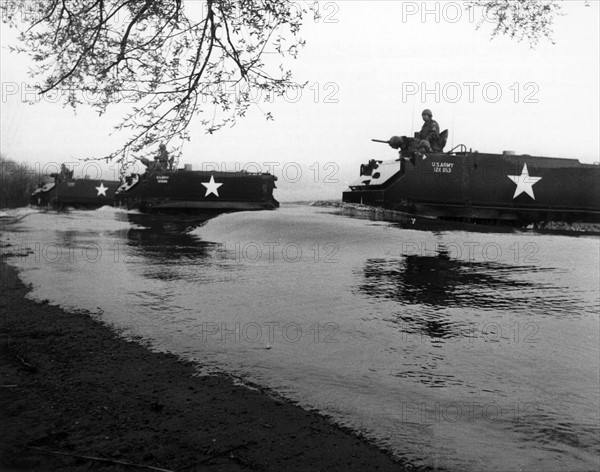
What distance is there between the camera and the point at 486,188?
20531 mm

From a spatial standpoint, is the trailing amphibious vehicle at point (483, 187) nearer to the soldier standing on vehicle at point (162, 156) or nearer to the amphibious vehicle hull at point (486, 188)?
the amphibious vehicle hull at point (486, 188)

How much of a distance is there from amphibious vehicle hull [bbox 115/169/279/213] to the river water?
14377 mm

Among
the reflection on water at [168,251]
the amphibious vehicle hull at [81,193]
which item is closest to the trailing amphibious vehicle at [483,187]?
the reflection on water at [168,251]

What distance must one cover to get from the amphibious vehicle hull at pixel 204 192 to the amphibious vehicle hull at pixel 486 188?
6526 mm

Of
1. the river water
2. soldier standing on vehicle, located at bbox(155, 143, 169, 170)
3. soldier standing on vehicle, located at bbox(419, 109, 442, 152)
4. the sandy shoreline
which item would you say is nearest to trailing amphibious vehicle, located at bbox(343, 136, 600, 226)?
soldier standing on vehicle, located at bbox(419, 109, 442, 152)

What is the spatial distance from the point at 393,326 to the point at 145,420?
3.14 m

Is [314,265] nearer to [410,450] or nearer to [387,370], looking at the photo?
[387,370]

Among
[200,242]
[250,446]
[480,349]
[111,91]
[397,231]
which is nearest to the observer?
[250,446]

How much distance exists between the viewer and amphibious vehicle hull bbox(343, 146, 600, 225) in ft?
65.7

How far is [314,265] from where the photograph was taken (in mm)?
9820

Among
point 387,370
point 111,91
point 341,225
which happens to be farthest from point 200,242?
point 387,370

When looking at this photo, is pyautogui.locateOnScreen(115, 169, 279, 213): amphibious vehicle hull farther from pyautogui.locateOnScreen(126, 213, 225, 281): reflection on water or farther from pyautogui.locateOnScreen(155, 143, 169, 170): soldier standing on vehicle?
pyautogui.locateOnScreen(155, 143, 169, 170): soldier standing on vehicle

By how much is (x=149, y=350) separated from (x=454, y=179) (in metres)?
16.9
